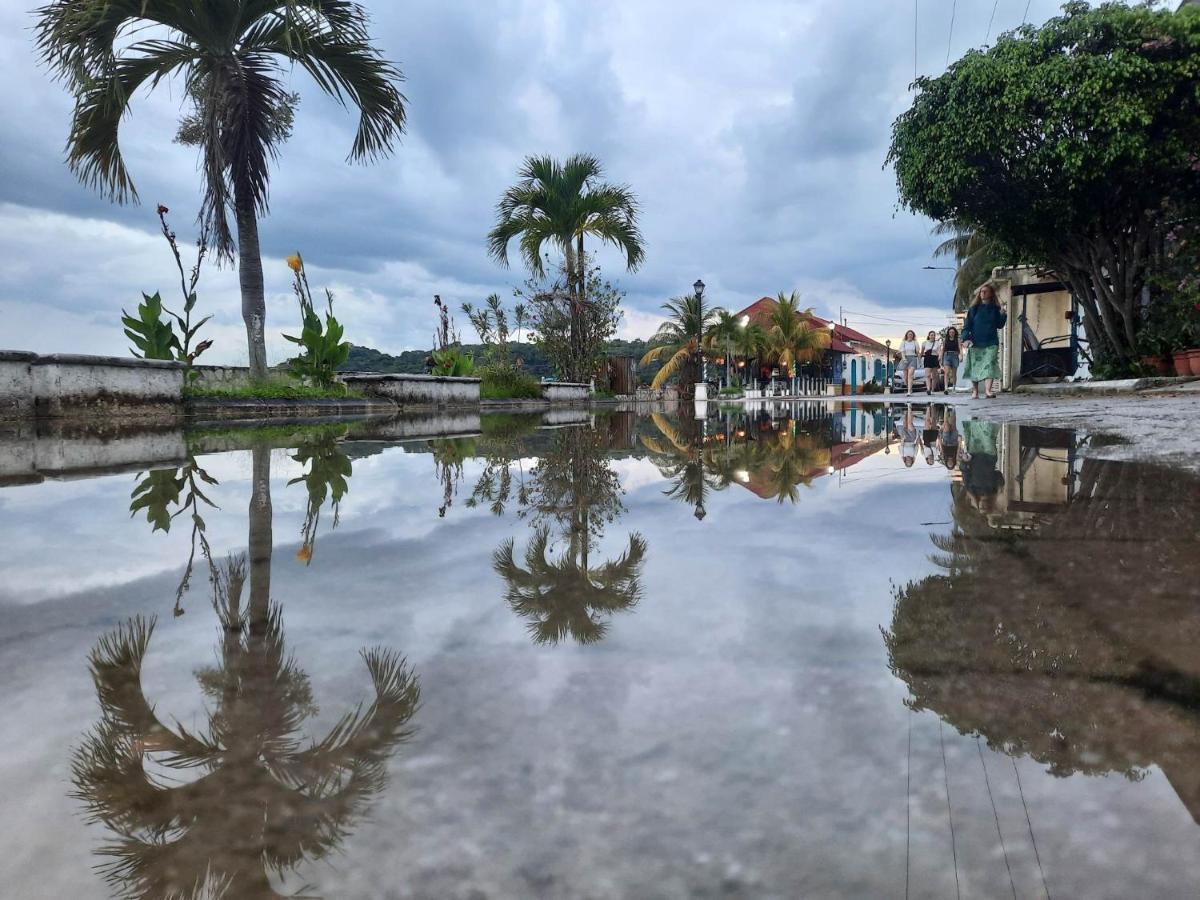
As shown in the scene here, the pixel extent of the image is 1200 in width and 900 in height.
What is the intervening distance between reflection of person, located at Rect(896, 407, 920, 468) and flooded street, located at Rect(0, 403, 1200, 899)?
199 centimetres

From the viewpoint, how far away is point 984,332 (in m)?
12.0

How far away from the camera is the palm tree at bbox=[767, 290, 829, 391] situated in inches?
1518

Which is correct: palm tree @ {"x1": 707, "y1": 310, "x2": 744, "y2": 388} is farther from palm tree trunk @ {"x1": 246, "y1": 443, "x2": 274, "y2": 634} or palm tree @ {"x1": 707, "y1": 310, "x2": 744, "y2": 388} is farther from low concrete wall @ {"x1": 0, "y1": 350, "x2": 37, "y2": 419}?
palm tree trunk @ {"x1": 246, "y1": 443, "x2": 274, "y2": 634}

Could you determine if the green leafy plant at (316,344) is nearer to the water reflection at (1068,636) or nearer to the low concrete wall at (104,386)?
the low concrete wall at (104,386)

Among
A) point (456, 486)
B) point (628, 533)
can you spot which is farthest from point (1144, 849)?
point (456, 486)

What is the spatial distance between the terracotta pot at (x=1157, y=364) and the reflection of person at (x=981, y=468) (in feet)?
32.9

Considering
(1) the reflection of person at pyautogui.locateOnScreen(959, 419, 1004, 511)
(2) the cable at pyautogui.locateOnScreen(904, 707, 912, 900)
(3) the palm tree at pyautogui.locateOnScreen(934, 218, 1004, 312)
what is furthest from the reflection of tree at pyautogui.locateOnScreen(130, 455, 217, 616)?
(3) the palm tree at pyautogui.locateOnScreen(934, 218, 1004, 312)

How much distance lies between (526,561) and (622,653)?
760 millimetres

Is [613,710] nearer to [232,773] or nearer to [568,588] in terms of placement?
[232,773]

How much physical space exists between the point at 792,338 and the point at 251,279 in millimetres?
32234

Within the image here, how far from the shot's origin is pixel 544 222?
778 inches

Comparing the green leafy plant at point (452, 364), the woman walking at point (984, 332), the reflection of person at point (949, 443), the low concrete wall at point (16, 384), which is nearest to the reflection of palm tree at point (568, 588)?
the reflection of person at point (949, 443)

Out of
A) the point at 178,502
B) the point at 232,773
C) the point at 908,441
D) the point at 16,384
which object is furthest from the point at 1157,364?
the point at 16,384

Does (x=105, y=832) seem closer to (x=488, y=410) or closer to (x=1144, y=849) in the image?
(x=1144, y=849)
